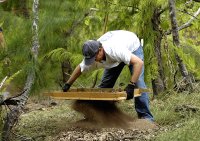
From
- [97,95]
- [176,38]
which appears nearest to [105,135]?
[97,95]

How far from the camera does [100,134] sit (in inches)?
180

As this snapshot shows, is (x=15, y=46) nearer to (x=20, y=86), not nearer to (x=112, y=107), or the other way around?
(x=20, y=86)

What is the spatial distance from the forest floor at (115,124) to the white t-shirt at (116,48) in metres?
0.48

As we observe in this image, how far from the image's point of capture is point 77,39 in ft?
27.2

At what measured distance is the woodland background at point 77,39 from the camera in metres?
4.89

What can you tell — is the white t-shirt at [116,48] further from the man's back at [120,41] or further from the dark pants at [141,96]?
the dark pants at [141,96]

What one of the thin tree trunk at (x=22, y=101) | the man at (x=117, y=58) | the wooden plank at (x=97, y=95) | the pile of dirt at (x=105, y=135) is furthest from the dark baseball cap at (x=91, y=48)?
the pile of dirt at (x=105, y=135)

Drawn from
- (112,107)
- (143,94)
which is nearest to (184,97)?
(143,94)

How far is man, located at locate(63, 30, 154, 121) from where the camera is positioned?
4730 mm

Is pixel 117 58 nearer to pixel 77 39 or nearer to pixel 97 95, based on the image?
pixel 97 95

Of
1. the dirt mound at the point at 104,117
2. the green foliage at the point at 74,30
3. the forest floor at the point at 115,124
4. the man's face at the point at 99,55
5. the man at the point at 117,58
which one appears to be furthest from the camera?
the green foliage at the point at 74,30

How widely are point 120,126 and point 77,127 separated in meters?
0.50

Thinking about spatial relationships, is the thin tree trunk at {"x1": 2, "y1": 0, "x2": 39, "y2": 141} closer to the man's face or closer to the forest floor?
the forest floor

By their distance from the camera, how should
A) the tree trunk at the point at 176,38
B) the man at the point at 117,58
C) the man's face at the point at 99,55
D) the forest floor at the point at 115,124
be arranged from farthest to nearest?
1. the tree trunk at the point at 176,38
2. the man's face at the point at 99,55
3. the man at the point at 117,58
4. the forest floor at the point at 115,124
